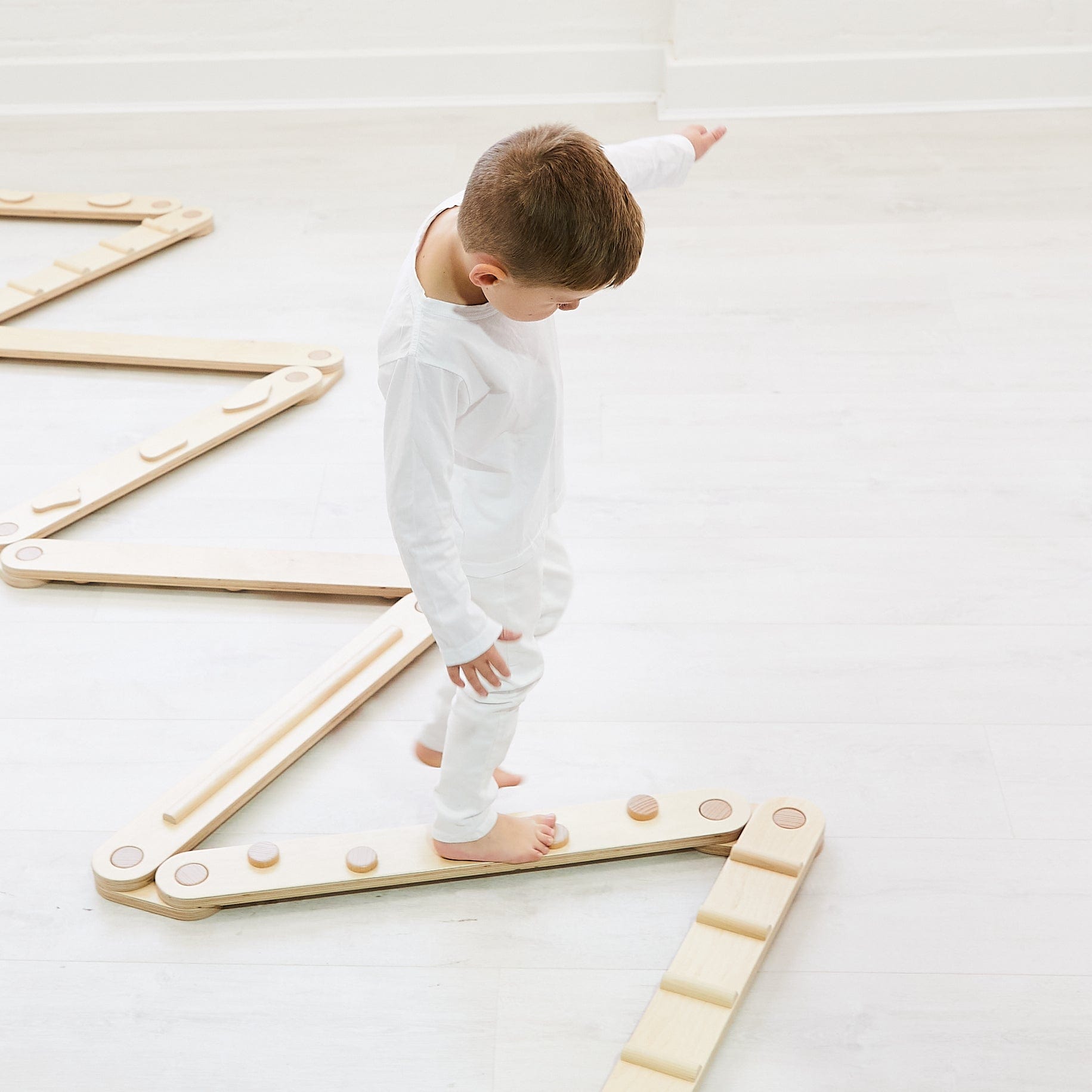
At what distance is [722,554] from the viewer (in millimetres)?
1565

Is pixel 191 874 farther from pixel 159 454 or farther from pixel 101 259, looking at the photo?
pixel 101 259

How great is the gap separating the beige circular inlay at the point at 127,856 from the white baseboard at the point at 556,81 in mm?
2021

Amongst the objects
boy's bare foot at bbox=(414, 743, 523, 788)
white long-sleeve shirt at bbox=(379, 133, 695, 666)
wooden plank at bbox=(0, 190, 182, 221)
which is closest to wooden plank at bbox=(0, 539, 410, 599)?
boy's bare foot at bbox=(414, 743, 523, 788)

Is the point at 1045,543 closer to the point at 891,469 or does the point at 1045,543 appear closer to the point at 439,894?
the point at 891,469

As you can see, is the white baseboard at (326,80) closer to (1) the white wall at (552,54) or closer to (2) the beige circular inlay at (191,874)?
(1) the white wall at (552,54)

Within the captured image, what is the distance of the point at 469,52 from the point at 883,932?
7.19 ft

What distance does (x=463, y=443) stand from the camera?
0.95 meters

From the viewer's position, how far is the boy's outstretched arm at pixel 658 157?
1058mm

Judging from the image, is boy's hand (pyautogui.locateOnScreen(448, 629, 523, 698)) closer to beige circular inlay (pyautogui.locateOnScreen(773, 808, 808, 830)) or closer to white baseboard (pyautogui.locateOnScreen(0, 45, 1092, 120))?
beige circular inlay (pyautogui.locateOnScreen(773, 808, 808, 830))

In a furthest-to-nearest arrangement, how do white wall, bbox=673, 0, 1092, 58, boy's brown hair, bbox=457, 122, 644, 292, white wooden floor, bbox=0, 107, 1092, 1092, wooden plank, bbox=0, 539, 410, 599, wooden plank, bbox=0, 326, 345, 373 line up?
white wall, bbox=673, 0, 1092, 58
wooden plank, bbox=0, 326, 345, 373
wooden plank, bbox=0, 539, 410, 599
white wooden floor, bbox=0, 107, 1092, 1092
boy's brown hair, bbox=457, 122, 644, 292

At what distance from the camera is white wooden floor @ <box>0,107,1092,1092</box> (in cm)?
106

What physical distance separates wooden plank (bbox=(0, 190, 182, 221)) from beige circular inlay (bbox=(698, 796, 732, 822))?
1.64 metres

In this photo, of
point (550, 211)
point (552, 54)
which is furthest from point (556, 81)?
point (550, 211)

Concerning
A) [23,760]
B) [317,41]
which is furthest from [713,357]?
[317,41]
